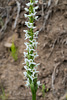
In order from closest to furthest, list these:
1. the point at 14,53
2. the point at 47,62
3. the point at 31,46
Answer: the point at 31,46
the point at 47,62
the point at 14,53

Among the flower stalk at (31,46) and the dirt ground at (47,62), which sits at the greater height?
the flower stalk at (31,46)

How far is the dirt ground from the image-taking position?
408 cm

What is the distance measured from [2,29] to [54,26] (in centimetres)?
197

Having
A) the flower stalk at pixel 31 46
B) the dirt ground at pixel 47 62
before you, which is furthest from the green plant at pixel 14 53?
the flower stalk at pixel 31 46

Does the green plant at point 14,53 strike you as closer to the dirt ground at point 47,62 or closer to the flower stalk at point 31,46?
the dirt ground at point 47,62

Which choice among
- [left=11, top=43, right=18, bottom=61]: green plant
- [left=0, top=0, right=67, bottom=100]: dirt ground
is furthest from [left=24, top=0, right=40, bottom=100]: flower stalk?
[left=11, top=43, right=18, bottom=61]: green plant

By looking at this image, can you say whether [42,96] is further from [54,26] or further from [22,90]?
[54,26]

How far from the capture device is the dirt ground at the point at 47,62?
4082mm

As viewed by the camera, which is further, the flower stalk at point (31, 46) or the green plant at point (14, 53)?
the green plant at point (14, 53)

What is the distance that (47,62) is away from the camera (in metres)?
4.47

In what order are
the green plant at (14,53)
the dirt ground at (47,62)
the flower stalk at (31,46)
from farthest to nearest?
the green plant at (14,53)
the dirt ground at (47,62)
the flower stalk at (31,46)

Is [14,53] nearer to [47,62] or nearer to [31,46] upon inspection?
[47,62]

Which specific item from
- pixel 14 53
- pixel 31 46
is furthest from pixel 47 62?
pixel 31 46

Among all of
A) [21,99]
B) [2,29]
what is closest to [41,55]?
[21,99]
